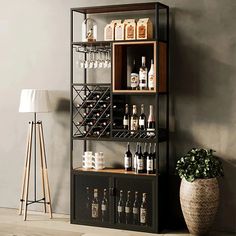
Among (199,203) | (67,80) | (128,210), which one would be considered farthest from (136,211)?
(67,80)

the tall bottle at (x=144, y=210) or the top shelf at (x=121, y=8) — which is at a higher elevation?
the top shelf at (x=121, y=8)

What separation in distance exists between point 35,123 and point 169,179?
162 cm

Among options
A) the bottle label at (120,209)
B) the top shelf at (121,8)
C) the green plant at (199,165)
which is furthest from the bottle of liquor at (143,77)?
the bottle label at (120,209)

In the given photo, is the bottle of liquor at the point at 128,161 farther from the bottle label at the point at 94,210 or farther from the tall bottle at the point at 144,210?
the bottle label at the point at 94,210

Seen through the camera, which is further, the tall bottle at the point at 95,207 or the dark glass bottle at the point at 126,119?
the tall bottle at the point at 95,207

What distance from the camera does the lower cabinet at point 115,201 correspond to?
539 centimetres

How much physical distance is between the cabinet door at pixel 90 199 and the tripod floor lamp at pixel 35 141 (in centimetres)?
44

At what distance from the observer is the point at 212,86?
17.8ft

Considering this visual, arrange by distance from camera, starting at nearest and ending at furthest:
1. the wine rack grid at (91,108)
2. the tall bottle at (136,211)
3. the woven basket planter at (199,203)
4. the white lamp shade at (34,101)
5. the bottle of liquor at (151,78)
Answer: the woven basket planter at (199,203) → the bottle of liquor at (151,78) → the tall bottle at (136,211) → the wine rack grid at (91,108) → the white lamp shade at (34,101)

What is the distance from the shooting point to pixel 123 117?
5.61 m

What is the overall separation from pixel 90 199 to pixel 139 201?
56cm

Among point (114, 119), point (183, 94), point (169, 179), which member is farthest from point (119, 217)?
point (183, 94)

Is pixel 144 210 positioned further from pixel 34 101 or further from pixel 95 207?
pixel 34 101

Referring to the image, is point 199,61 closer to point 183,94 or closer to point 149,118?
point 183,94
